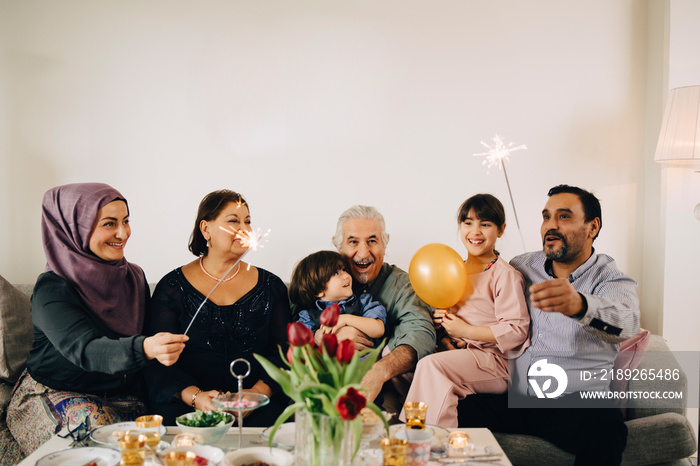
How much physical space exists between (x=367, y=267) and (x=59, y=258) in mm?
1252

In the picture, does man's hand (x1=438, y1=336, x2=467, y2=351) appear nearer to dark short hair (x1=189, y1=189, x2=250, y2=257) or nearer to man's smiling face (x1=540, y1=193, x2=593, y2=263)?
man's smiling face (x1=540, y1=193, x2=593, y2=263)

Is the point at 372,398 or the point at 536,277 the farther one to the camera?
the point at 536,277

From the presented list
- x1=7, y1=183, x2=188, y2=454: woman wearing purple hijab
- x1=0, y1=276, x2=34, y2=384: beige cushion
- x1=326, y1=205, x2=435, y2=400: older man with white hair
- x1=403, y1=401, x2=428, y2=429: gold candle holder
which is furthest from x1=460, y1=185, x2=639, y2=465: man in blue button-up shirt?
x1=0, y1=276, x2=34, y2=384: beige cushion

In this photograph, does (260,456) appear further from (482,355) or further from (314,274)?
(482,355)

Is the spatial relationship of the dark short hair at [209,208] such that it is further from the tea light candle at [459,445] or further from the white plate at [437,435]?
the tea light candle at [459,445]

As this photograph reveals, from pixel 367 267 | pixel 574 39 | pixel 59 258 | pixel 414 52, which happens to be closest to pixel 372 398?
pixel 367 267

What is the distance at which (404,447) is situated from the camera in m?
1.41

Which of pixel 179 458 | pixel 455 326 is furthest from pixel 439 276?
pixel 179 458

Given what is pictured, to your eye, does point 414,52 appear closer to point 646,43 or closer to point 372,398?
point 646,43

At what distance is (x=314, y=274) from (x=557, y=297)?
0.97 m

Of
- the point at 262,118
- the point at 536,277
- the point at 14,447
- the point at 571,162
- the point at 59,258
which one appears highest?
the point at 262,118

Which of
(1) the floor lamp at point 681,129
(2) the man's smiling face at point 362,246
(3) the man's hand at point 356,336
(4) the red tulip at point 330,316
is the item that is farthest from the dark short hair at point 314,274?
(1) the floor lamp at point 681,129

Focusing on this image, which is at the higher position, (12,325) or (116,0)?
(116,0)

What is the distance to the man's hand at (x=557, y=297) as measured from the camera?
2105 mm
